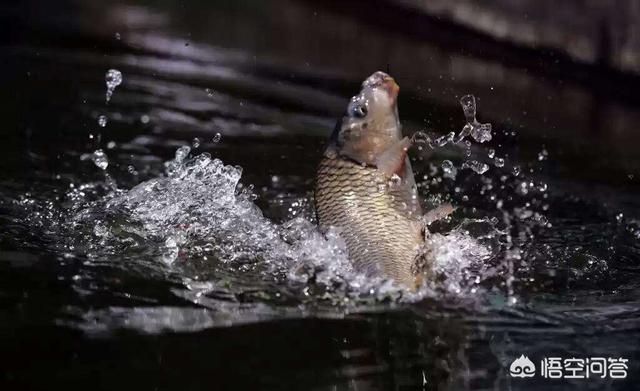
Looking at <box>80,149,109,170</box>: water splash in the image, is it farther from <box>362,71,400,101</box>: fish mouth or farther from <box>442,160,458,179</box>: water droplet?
<box>362,71,400,101</box>: fish mouth

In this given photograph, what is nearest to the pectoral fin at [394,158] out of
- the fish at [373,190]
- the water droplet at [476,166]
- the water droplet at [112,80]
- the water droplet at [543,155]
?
the fish at [373,190]

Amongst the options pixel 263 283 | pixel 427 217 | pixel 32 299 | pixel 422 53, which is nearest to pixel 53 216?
pixel 32 299

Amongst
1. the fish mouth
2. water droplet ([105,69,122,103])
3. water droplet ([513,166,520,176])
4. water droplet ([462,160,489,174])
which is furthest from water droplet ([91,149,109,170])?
water droplet ([513,166,520,176])

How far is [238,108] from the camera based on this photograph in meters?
5.17

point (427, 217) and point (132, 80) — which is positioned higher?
point (132, 80)

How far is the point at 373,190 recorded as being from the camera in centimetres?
261

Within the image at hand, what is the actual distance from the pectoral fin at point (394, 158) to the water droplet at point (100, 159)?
1.78m

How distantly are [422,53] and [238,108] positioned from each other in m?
1.09

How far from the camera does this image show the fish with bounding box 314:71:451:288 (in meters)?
2.56

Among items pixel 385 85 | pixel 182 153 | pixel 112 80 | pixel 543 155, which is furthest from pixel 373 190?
pixel 112 80

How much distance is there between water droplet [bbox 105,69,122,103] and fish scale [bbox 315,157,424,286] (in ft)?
9.25

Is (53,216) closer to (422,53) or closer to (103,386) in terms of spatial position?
(103,386)

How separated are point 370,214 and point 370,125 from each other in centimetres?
26

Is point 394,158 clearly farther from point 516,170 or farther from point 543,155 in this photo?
point 543,155
